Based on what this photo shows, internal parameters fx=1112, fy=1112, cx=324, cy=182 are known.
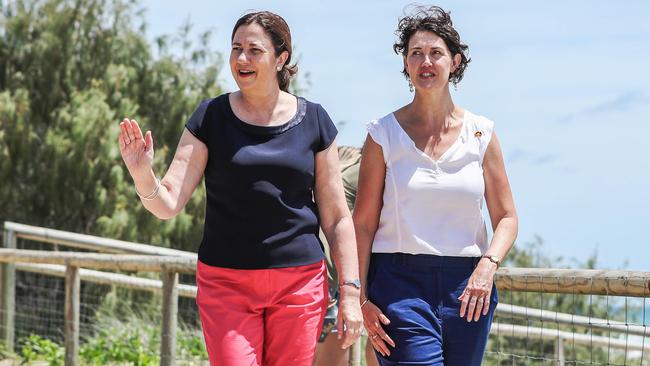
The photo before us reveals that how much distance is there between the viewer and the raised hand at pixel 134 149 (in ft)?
12.0

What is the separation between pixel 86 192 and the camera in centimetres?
1831

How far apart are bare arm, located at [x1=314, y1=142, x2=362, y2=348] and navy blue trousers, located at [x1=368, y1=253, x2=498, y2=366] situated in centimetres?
13

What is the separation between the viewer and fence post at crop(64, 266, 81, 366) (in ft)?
26.0

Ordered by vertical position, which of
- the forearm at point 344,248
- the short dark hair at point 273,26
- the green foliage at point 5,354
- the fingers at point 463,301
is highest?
the short dark hair at point 273,26

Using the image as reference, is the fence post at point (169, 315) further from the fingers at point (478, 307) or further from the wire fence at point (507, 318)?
the fingers at point (478, 307)

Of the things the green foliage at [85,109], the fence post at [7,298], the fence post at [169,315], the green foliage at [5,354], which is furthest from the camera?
the green foliage at [85,109]

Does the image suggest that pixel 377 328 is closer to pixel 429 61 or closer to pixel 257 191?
pixel 257 191

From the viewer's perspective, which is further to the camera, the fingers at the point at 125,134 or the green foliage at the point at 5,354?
the green foliage at the point at 5,354

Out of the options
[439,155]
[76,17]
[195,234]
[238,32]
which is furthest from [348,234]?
[76,17]

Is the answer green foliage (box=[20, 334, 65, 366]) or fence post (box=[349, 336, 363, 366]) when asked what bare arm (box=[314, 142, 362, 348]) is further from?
green foliage (box=[20, 334, 65, 366])

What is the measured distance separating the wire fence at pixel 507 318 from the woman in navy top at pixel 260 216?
4.08 feet

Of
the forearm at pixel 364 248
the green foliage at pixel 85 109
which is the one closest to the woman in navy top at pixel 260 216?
the forearm at pixel 364 248

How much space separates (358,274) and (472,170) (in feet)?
1.79

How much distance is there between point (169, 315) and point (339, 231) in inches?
119
